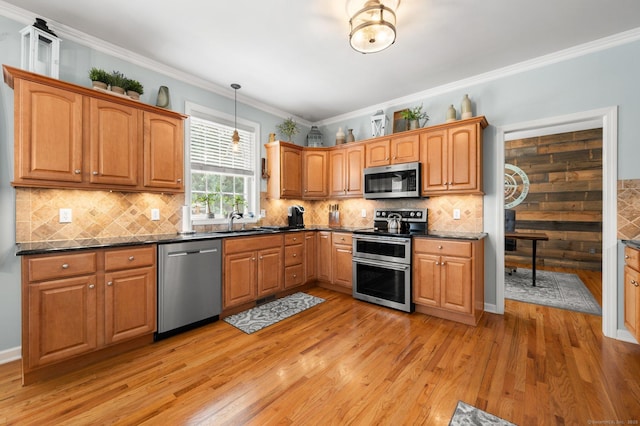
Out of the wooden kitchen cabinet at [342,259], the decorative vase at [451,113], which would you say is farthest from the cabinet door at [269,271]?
the decorative vase at [451,113]

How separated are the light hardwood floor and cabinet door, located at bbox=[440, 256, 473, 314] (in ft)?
0.80

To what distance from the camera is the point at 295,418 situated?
65.1 inches

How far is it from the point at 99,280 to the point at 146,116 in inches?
64.1

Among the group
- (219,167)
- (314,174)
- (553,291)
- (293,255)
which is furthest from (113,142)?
(553,291)

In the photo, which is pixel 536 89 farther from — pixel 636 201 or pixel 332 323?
pixel 332 323

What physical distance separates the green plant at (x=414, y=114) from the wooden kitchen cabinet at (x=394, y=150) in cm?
26

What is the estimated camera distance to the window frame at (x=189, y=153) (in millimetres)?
3414

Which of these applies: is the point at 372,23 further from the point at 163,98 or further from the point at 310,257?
the point at 310,257

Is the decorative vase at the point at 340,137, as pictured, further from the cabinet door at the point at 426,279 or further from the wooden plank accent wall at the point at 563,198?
the wooden plank accent wall at the point at 563,198

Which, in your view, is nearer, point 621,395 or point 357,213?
point 621,395

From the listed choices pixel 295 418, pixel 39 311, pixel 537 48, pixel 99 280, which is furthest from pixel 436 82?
pixel 39 311

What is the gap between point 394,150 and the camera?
385cm

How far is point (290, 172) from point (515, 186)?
5.44 m

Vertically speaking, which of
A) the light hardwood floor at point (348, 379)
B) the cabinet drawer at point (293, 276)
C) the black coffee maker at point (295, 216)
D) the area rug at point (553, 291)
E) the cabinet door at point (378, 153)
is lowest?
the light hardwood floor at point (348, 379)
